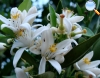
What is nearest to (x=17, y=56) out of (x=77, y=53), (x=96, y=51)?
(x=77, y=53)

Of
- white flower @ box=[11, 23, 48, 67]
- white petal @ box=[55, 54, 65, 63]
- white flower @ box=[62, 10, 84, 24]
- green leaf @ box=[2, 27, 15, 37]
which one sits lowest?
white petal @ box=[55, 54, 65, 63]

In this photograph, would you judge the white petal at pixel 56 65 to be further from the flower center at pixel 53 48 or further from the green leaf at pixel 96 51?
the green leaf at pixel 96 51

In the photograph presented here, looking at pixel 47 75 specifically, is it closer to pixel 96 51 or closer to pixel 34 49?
pixel 34 49

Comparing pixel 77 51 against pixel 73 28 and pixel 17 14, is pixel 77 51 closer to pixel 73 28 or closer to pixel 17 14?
pixel 73 28

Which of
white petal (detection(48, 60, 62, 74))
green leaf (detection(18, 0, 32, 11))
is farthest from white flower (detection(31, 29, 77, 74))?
green leaf (detection(18, 0, 32, 11))

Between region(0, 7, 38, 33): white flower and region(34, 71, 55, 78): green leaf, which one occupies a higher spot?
region(0, 7, 38, 33): white flower

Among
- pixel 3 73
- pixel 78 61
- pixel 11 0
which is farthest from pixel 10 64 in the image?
pixel 78 61

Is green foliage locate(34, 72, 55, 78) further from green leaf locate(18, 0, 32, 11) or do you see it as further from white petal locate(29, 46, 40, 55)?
green leaf locate(18, 0, 32, 11)

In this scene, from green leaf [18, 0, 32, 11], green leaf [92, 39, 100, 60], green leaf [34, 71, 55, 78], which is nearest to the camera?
green leaf [34, 71, 55, 78]

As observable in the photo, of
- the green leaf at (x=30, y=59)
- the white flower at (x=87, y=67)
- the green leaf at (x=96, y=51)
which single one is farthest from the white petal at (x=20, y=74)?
the green leaf at (x=96, y=51)

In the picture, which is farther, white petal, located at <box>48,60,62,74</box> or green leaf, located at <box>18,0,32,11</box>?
green leaf, located at <box>18,0,32,11</box>
